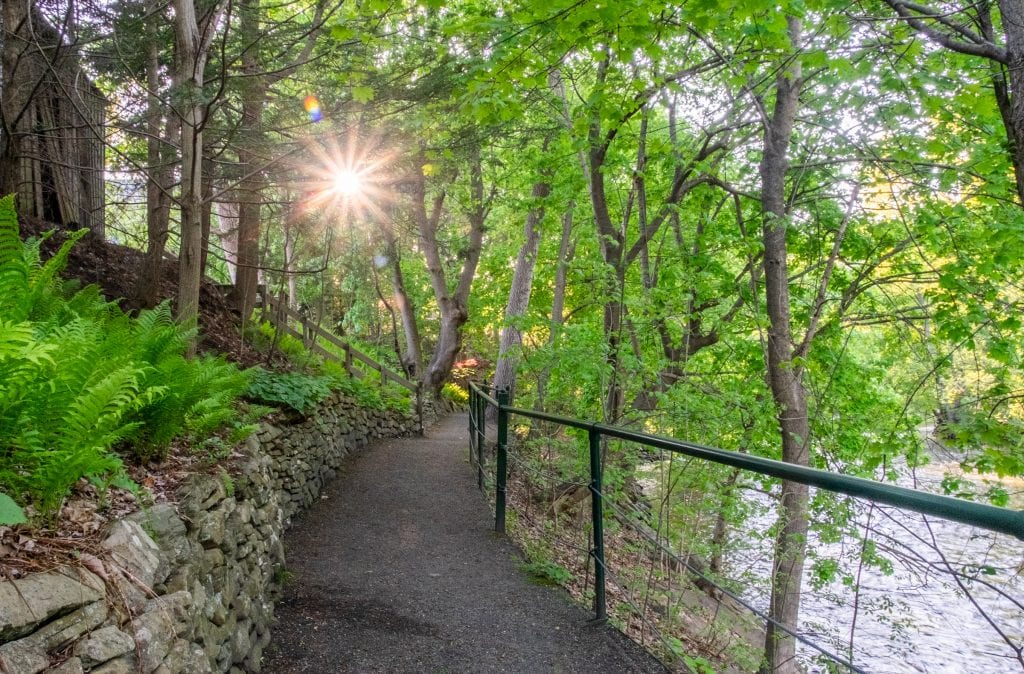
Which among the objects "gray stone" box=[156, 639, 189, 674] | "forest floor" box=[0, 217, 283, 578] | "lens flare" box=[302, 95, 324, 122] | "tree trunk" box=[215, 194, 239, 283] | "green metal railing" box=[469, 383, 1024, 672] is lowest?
"gray stone" box=[156, 639, 189, 674]

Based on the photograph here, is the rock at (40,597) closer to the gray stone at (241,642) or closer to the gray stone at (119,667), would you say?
the gray stone at (119,667)

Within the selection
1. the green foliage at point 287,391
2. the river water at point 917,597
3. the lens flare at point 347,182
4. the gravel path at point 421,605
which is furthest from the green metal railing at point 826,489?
the lens flare at point 347,182

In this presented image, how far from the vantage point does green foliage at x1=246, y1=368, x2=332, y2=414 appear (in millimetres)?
6059

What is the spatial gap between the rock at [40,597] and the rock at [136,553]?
159 millimetres

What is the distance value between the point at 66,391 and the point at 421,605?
2166mm

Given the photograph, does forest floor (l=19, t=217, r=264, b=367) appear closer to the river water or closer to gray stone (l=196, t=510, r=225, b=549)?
gray stone (l=196, t=510, r=225, b=549)

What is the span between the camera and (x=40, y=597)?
1.55 meters

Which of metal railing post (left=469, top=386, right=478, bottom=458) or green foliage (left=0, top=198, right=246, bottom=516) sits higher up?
green foliage (left=0, top=198, right=246, bottom=516)

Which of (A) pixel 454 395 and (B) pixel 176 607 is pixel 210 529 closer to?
(B) pixel 176 607

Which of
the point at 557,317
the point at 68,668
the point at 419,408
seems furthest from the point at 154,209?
the point at 419,408

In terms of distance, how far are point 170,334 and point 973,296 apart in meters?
6.46

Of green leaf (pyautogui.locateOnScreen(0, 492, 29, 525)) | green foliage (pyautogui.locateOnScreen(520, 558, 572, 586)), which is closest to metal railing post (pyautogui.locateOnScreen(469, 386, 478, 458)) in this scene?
green foliage (pyautogui.locateOnScreen(520, 558, 572, 586))

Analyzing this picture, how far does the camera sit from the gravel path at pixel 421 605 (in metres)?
2.69

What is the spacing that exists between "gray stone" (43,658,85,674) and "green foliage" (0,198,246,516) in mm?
554
